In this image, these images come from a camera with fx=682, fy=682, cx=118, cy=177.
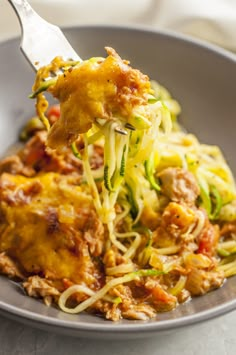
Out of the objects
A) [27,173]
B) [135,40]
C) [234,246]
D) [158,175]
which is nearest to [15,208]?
[27,173]

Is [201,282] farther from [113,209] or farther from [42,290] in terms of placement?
[42,290]

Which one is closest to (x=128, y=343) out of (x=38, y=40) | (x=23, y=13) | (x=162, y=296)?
(x=162, y=296)

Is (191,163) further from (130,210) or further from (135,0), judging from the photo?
(135,0)

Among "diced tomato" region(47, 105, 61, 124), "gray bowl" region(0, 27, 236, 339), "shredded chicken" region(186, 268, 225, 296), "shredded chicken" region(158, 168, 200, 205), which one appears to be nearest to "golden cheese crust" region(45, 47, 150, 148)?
"shredded chicken" region(158, 168, 200, 205)

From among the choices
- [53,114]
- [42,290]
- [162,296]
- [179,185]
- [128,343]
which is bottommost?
[128,343]

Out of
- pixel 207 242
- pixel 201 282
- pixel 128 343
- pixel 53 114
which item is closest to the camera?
pixel 128 343

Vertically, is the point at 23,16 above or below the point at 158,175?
above
